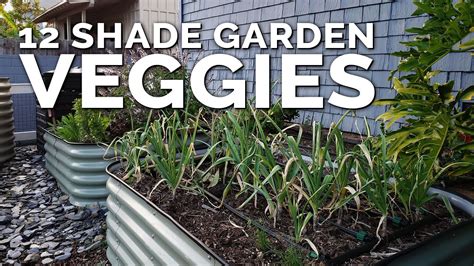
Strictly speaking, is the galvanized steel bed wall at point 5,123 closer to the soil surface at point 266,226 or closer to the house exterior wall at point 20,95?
the house exterior wall at point 20,95

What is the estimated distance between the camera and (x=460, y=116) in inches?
69.8

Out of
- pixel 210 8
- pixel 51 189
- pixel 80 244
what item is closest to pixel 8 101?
pixel 51 189

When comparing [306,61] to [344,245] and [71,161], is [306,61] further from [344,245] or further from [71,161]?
[344,245]

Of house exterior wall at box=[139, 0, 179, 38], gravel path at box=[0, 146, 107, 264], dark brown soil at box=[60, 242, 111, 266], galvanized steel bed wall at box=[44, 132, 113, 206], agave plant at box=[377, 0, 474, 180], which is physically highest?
house exterior wall at box=[139, 0, 179, 38]

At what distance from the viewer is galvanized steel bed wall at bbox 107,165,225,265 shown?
45.4 inches

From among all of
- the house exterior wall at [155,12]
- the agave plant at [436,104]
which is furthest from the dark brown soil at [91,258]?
the house exterior wall at [155,12]

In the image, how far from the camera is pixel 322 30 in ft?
12.7

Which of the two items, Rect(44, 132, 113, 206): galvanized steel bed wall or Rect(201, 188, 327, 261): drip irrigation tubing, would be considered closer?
Rect(201, 188, 327, 261): drip irrigation tubing

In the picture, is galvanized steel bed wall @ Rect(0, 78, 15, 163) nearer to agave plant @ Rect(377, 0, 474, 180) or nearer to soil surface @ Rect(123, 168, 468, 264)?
soil surface @ Rect(123, 168, 468, 264)

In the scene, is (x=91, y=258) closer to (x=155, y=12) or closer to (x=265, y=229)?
(x=265, y=229)

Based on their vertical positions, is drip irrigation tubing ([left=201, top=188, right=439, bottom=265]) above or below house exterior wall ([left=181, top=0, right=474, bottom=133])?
below

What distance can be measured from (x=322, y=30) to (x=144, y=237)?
3.06m

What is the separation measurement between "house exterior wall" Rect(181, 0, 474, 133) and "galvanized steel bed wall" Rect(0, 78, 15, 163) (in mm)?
2461

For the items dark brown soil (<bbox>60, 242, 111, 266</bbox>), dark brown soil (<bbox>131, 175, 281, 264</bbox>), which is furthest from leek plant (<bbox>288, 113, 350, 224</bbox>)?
dark brown soil (<bbox>60, 242, 111, 266</bbox>)
